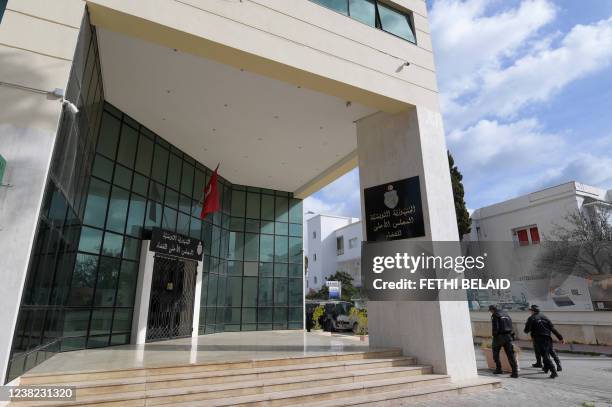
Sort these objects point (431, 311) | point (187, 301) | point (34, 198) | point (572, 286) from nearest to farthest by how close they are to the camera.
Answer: point (34, 198) < point (431, 311) < point (187, 301) < point (572, 286)

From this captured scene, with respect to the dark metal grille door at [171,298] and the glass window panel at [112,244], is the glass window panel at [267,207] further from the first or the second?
the glass window panel at [112,244]

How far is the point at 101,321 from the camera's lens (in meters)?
9.45

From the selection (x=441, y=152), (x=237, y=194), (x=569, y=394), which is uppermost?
(x=237, y=194)

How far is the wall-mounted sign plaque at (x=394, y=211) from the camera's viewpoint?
8242 millimetres

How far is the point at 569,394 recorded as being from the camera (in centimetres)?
608

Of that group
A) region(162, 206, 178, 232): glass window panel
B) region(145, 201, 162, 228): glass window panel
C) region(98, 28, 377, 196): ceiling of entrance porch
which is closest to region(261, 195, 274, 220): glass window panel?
region(98, 28, 377, 196): ceiling of entrance porch

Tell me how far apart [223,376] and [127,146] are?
7838 mm

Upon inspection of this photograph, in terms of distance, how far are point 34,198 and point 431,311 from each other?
746 cm

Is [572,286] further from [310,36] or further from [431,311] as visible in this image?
[310,36]

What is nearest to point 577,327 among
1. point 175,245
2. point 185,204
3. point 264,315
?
point 264,315

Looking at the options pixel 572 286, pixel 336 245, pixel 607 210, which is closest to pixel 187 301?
pixel 572 286

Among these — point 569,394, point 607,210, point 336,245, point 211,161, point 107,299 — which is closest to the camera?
point 569,394

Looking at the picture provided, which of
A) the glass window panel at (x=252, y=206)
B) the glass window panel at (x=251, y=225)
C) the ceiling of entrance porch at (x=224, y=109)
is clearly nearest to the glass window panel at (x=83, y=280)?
the ceiling of entrance porch at (x=224, y=109)

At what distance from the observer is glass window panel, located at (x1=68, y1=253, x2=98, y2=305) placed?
8.65 meters
